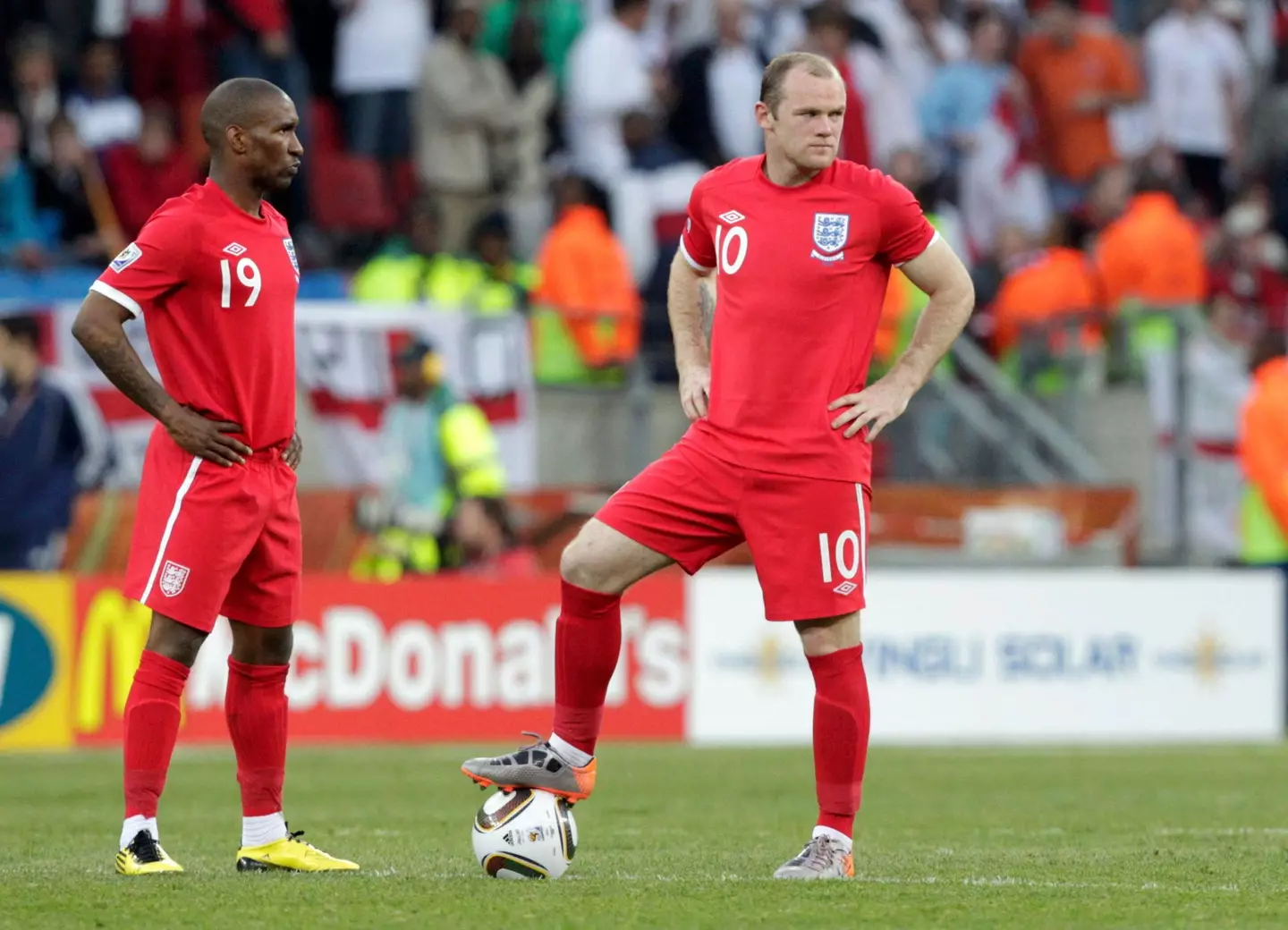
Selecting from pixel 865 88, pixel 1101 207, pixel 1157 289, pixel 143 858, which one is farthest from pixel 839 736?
pixel 865 88

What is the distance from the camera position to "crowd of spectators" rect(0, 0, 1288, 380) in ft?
52.2

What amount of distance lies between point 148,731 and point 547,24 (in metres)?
12.2

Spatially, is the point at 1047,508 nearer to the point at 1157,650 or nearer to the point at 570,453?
the point at 1157,650

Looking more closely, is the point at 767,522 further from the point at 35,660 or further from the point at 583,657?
the point at 35,660

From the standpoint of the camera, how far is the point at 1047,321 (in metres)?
16.3

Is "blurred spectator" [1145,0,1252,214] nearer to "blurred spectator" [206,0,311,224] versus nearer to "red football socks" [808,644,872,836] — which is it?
"blurred spectator" [206,0,311,224]

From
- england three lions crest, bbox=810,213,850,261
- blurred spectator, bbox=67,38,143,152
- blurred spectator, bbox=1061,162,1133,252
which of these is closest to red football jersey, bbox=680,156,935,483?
england three lions crest, bbox=810,213,850,261

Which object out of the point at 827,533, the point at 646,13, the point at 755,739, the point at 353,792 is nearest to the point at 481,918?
the point at 827,533

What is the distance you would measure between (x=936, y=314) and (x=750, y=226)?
0.62 metres

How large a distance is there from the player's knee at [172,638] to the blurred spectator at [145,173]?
30.7 feet

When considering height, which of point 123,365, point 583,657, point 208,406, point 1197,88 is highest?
point 1197,88

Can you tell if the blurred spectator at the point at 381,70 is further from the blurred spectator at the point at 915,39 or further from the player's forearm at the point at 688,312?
the player's forearm at the point at 688,312

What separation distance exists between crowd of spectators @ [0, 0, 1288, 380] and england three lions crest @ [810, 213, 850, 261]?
859cm

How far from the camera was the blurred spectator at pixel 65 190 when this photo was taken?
15.7 metres
